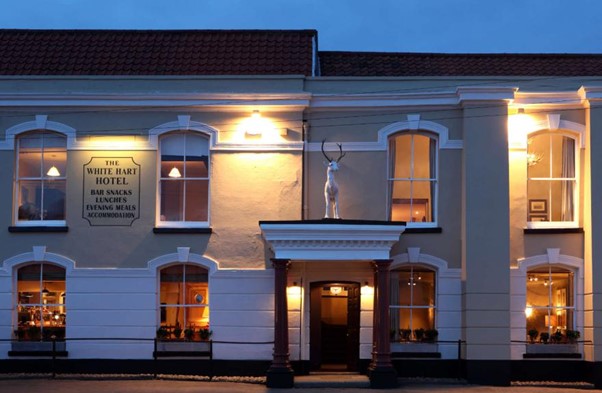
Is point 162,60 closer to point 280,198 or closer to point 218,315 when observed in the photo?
point 280,198

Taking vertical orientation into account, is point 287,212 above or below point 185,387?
above

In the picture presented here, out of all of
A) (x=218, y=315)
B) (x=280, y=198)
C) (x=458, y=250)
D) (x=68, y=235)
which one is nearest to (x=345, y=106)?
(x=280, y=198)

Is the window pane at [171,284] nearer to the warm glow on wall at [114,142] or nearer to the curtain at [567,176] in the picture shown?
the warm glow on wall at [114,142]

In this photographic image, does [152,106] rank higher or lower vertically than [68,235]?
higher

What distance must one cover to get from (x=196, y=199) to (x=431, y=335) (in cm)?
630

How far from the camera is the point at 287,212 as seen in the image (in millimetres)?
22500

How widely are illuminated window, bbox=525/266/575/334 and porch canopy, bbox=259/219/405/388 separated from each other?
3.72m

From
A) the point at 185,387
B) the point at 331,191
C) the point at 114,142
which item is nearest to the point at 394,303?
the point at 331,191

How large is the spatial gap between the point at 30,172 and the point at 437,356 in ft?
34.3

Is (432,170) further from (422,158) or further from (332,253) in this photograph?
(332,253)

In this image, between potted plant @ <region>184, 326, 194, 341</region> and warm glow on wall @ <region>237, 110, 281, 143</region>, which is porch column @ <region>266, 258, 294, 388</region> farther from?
warm glow on wall @ <region>237, 110, 281, 143</region>

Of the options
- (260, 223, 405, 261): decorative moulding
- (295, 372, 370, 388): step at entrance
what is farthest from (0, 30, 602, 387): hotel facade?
(260, 223, 405, 261): decorative moulding

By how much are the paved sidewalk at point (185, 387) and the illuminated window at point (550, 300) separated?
4.93 feet

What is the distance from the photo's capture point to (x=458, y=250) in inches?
885
